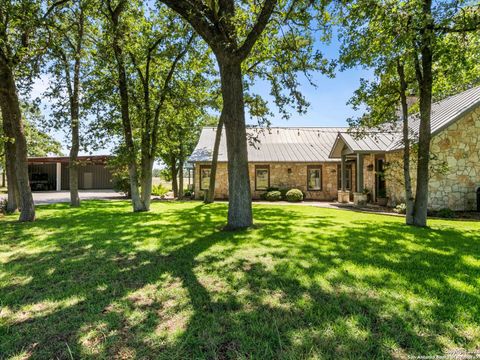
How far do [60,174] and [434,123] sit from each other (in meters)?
32.8

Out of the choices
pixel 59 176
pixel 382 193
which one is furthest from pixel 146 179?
pixel 59 176

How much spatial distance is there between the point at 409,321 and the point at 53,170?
3553 cm

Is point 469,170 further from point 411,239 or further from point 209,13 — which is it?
point 209,13

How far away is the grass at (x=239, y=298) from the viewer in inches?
93.9

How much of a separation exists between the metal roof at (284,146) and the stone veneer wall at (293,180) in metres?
0.56

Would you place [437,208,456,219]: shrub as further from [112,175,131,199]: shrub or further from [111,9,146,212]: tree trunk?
[112,175,131,199]: shrub

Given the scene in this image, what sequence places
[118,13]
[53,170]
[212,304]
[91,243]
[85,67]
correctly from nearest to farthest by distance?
[212,304] → [91,243] → [118,13] → [85,67] → [53,170]

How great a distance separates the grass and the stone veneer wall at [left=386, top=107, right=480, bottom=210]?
6.48 m

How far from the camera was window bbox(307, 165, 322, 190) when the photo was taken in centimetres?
1945

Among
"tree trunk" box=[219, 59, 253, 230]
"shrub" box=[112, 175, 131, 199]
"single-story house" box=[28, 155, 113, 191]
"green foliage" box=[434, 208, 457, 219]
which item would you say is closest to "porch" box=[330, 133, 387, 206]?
"green foliage" box=[434, 208, 457, 219]

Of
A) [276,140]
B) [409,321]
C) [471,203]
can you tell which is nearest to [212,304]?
[409,321]

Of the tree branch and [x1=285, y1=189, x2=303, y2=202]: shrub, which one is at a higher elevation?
the tree branch

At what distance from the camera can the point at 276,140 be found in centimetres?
2197

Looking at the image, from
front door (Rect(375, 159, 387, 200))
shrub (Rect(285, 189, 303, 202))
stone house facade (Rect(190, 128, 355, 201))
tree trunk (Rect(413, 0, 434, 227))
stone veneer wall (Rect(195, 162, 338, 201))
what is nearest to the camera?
tree trunk (Rect(413, 0, 434, 227))
